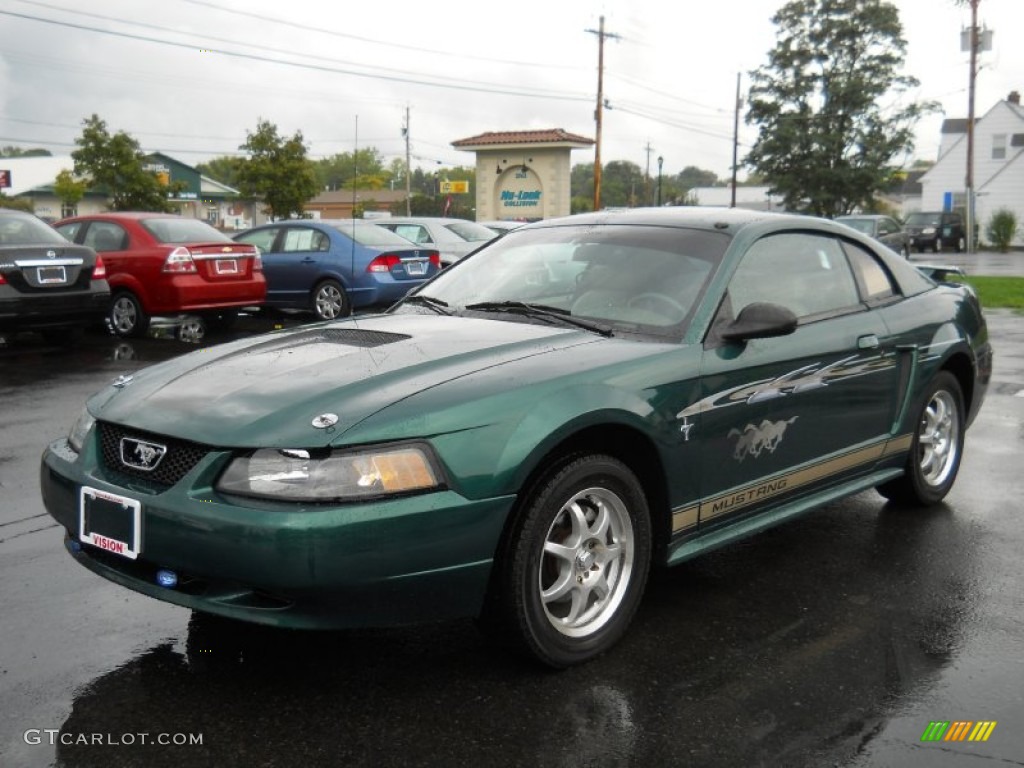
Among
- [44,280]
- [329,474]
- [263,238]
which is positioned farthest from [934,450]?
[263,238]

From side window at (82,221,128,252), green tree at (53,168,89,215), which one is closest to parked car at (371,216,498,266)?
side window at (82,221,128,252)

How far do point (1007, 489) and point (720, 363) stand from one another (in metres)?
2.85

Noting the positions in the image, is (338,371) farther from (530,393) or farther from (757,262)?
(757,262)

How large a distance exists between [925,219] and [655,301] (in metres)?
46.3

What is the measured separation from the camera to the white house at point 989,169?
5519 cm

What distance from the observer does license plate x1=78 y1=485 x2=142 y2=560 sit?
3.04 metres

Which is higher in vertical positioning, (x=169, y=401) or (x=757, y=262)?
(x=757, y=262)

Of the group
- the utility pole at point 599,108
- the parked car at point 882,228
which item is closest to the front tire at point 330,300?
the parked car at point 882,228

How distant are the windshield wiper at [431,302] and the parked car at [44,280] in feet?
23.4

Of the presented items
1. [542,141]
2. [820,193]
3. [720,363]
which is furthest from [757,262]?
[820,193]

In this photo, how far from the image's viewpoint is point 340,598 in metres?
2.88

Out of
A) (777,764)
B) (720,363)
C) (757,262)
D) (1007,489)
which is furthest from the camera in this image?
(1007,489)

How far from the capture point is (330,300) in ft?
47.5

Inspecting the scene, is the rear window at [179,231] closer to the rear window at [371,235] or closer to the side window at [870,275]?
the rear window at [371,235]
